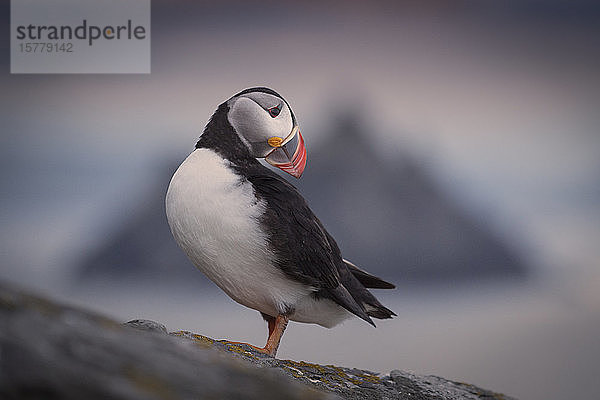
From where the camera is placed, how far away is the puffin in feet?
5.50

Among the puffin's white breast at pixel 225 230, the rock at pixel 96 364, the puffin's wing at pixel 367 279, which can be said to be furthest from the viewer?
the puffin's wing at pixel 367 279

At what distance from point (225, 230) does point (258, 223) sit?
8 cm

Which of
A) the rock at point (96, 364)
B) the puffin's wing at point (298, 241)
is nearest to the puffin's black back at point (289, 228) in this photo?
the puffin's wing at point (298, 241)

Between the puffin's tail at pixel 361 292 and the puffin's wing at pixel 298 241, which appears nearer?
the puffin's wing at pixel 298 241

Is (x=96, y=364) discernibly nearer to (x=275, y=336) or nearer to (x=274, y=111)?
(x=275, y=336)

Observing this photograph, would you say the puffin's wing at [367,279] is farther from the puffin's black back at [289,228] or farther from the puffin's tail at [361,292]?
the puffin's black back at [289,228]

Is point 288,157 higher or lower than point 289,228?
higher

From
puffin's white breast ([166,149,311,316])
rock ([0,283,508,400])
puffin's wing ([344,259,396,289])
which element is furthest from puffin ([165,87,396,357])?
rock ([0,283,508,400])

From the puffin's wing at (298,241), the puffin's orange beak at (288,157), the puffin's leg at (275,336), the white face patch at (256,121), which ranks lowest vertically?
the puffin's leg at (275,336)

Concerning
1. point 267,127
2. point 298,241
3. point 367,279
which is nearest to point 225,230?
point 298,241

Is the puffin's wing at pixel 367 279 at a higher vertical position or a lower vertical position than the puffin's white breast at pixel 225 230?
lower

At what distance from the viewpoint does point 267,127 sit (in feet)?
5.88

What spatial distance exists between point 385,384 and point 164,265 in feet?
10.4

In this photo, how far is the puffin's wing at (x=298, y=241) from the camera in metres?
1.70
